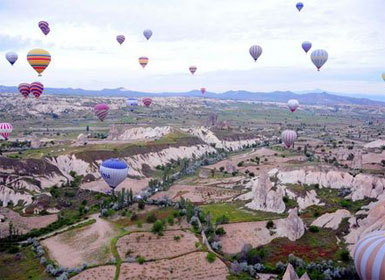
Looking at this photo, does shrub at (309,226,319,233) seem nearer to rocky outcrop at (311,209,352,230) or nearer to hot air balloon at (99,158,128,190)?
rocky outcrop at (311,209,352,230)

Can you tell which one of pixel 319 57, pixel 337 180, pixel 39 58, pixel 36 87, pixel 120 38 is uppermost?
pixel 120 38

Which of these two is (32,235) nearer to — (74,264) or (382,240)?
(74,264)

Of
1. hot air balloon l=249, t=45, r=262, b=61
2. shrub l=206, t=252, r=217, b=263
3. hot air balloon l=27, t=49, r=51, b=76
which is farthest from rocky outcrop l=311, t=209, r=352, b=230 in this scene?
hot air balloon l=27, t=49, r=51, b=76

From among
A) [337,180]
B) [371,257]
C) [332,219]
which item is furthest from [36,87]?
[371,257]

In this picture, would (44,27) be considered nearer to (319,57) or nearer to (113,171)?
(113,171)

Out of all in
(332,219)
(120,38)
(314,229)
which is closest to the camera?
(314,229)

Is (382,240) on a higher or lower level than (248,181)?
higher

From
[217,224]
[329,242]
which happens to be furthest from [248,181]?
[329,242]

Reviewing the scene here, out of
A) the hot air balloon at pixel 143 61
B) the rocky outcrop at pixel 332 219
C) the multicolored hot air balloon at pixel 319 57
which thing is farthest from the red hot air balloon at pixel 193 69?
the rocky outcrop at pixel 332 219
